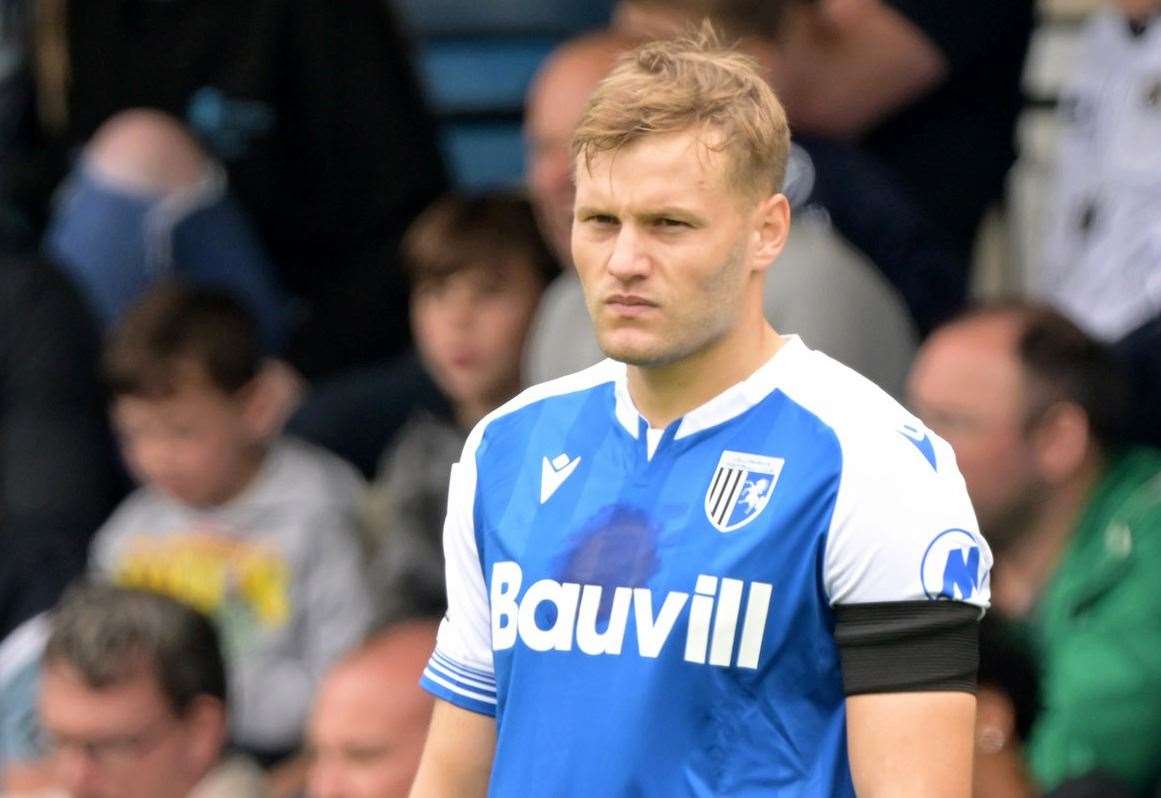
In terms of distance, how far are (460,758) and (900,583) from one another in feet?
1.92

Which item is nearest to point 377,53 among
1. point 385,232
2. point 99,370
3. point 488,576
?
point 385,232

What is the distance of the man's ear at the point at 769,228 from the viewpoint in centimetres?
246

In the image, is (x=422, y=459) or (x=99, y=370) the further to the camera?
(x=99, y=370)

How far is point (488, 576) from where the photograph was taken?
2.61m

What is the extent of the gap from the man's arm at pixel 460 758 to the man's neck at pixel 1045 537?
6.31 feet

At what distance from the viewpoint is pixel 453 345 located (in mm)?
4957

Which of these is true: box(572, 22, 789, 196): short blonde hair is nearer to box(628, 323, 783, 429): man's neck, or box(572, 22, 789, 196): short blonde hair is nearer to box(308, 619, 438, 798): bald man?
box(628, 323, 783, 429): man's neck

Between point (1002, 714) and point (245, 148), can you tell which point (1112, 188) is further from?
point (245, 148)

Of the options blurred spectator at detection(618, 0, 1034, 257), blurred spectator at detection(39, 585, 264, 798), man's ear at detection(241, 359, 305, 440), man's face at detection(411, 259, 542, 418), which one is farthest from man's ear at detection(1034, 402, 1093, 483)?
man's ear at detection(241, 359, 305, 440)

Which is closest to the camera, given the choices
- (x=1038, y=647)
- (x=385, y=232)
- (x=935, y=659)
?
(x=935, y=659)

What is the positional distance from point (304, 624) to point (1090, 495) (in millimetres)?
1686

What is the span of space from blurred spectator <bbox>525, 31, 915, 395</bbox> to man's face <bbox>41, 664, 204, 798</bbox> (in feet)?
3.11

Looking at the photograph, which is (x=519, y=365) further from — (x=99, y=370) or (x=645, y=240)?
(x=645, y=240)

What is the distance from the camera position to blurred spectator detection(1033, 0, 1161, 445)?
463 cm
